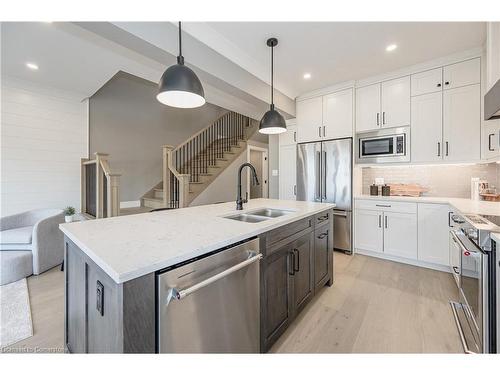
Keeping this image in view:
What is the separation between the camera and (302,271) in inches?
74.4

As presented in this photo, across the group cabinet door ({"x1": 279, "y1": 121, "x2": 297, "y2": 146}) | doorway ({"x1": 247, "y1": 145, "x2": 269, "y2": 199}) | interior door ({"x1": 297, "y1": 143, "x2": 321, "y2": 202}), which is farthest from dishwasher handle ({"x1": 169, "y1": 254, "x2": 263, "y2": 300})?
doorway ({"x1": 247, "y1": 145, "x2": 269, "y2": 199})

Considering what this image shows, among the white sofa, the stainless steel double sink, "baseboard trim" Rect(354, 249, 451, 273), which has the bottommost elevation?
"baseboard trim" Rect(354, 249, 451, 273)

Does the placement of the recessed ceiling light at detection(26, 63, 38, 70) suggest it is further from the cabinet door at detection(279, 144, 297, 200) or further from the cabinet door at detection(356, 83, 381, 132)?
the cabinet door at detection(356, 83, 381, 132)

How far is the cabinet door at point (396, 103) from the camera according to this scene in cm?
312

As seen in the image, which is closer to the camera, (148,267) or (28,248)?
(148,267)

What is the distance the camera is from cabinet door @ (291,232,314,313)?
1.79 metres

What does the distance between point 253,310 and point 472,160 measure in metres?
3.20

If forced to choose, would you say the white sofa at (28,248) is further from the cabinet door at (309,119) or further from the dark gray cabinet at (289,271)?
the cabinet door at (309,119)

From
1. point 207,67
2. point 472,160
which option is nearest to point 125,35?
point 207,67

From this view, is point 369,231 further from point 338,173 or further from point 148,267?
point 148,267

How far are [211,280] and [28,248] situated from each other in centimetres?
310

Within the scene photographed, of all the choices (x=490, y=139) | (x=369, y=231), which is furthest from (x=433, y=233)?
(x=490, y=139)

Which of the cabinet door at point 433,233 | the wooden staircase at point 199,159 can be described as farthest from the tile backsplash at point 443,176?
the wooden staircase at point 199,159

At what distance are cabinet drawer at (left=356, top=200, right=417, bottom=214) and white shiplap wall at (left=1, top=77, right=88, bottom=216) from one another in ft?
16.4
